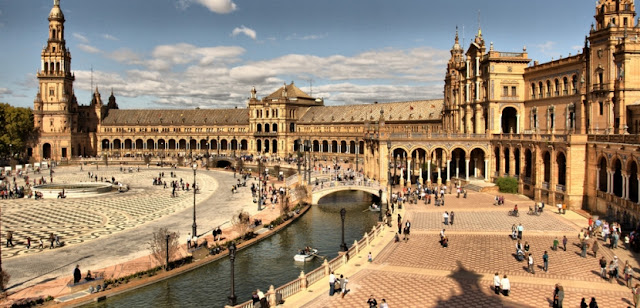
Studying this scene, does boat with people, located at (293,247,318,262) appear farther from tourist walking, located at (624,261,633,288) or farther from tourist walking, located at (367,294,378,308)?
tourist walking, located at (624,261,633,288)

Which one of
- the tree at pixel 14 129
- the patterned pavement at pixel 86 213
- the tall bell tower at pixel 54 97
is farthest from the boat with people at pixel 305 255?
the tall bell tower at pixel 54 97

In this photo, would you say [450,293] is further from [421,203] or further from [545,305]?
[421,203]

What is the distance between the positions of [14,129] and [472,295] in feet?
369

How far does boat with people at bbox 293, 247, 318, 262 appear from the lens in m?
34.6

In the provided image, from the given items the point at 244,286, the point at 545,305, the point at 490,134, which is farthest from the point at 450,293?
the point at 490,134

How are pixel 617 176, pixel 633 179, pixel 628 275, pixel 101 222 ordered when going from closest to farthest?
pixel 628 275 < pixel 633 179 < pixel 617 176 < pixel 101 222

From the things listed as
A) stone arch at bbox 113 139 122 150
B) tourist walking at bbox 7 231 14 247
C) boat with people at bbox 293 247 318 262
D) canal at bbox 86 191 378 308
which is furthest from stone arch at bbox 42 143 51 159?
boat with people at bbox 293 247 318 262

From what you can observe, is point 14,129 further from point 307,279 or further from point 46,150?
point 307,279

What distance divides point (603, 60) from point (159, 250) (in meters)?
44.3

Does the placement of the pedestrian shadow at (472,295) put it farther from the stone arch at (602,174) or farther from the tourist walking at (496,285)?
the stone arch at (602,174)

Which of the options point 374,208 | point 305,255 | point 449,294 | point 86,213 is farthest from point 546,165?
point 86,213

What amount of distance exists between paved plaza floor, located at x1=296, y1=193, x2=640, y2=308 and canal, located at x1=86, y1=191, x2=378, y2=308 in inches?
224

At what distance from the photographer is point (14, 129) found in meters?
108

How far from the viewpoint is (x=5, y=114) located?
10881 centimetres
